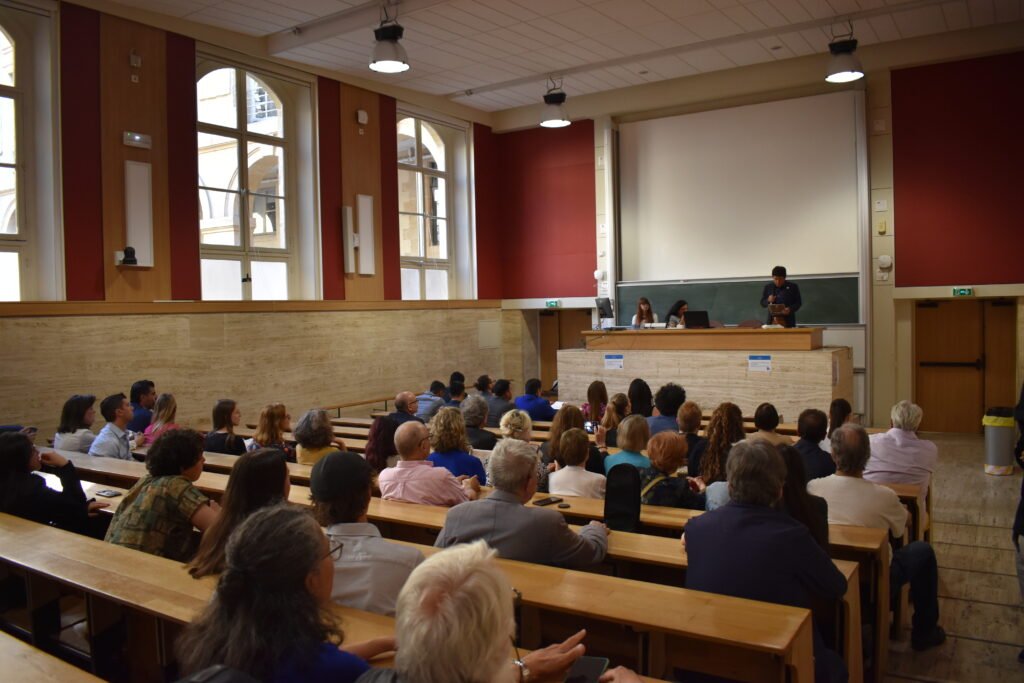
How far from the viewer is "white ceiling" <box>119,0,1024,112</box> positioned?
8.82 metres

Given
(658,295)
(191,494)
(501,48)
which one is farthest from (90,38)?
(658,295)

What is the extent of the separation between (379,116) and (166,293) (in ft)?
14.0

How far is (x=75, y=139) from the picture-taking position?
8.02 meters

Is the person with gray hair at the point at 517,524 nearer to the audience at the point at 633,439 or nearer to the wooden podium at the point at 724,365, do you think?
the audience at the point at 633,439

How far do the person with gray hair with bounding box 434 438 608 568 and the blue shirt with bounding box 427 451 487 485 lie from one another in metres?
1.63

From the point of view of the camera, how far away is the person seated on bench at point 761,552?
2.51m

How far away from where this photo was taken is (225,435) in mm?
5812

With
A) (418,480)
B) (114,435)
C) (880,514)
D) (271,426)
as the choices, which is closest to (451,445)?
(418,480)

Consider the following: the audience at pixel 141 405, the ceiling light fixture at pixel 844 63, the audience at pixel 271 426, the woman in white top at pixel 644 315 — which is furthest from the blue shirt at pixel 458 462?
the ceiling light fixture at pixel 844 63

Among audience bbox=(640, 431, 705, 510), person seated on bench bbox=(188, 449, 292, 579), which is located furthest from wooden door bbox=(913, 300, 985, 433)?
person seated on bench bbox=(188, 449, 292, 579)

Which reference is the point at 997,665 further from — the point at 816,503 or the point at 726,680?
the point at 726,680

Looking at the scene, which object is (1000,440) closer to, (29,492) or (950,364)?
(950,364)

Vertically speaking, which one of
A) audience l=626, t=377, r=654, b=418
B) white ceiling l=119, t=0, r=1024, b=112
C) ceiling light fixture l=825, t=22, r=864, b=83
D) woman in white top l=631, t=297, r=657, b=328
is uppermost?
white ceiling l=119, t=0, r=1024, b=112

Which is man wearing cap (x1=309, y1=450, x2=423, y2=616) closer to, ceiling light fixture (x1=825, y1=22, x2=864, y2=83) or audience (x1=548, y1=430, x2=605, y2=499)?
audience (x1=548, y1=430, x2=605, y2=499)
